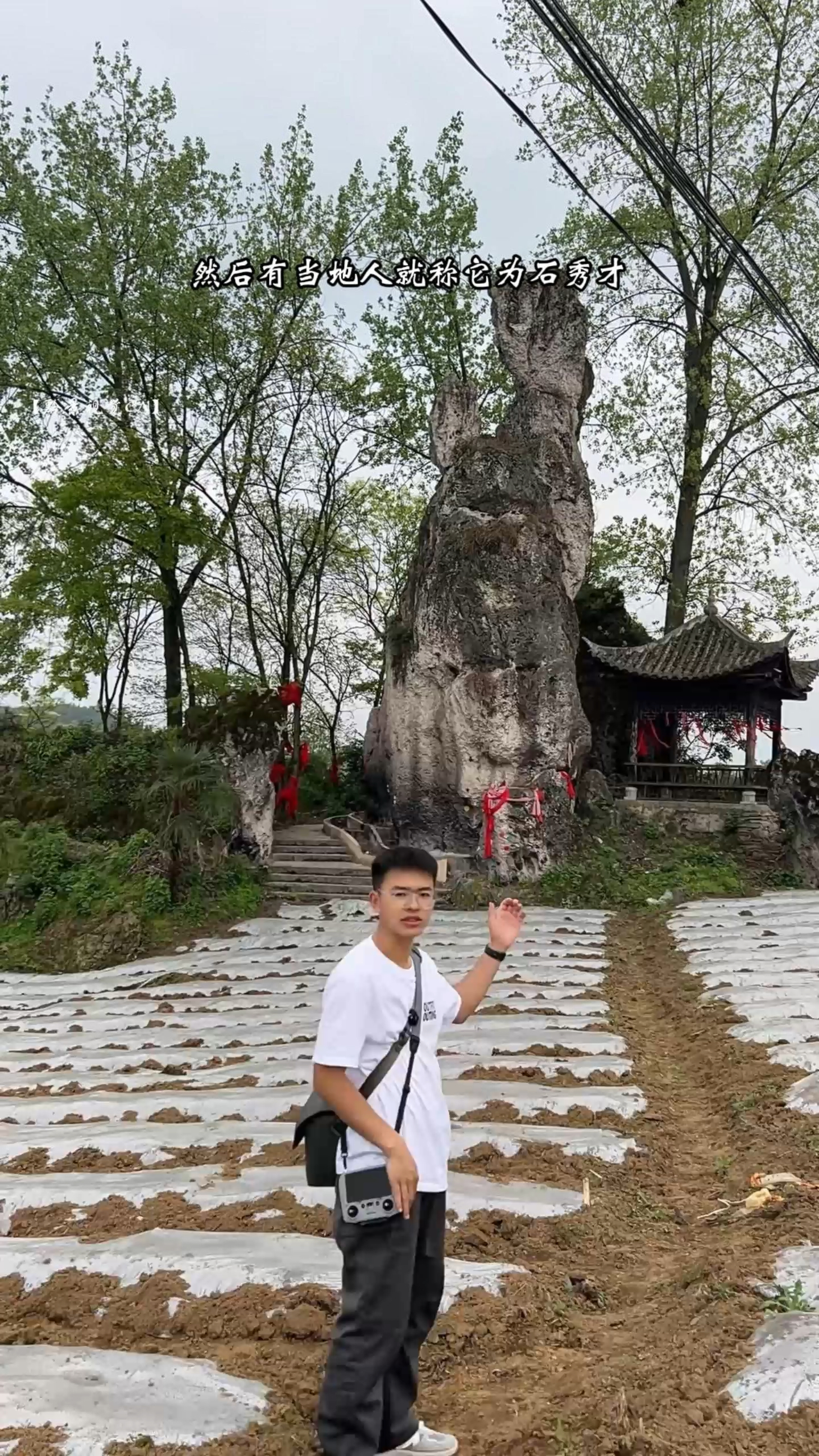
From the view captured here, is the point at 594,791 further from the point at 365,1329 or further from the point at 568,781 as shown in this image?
the point at 365,1329

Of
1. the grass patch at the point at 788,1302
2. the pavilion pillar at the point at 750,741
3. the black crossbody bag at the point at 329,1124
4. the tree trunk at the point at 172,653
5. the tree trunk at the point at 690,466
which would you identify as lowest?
the grass patch at the point at 788,1302

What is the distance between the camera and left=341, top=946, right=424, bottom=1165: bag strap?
2186 millimetres

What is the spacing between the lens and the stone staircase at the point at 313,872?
40.8 ft

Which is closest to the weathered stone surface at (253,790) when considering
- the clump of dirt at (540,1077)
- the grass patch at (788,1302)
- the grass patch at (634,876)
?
the grass patch at (634,876)

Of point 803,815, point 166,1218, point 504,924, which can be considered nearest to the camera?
point 504,924

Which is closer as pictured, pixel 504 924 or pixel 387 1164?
pixel 387 1164

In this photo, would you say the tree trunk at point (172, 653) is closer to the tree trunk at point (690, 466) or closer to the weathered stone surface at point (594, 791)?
the weathered stone surface at point (594, 791)

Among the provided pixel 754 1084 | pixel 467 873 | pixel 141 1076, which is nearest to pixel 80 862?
pixel 467 873

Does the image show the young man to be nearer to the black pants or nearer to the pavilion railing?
the black pants

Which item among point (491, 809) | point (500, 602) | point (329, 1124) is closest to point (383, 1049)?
point (329, 1124)

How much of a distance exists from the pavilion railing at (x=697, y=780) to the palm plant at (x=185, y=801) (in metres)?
7.13

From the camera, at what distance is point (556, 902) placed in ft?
39.3

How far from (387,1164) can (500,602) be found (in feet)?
37.1

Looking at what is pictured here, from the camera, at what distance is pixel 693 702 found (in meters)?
16.1
